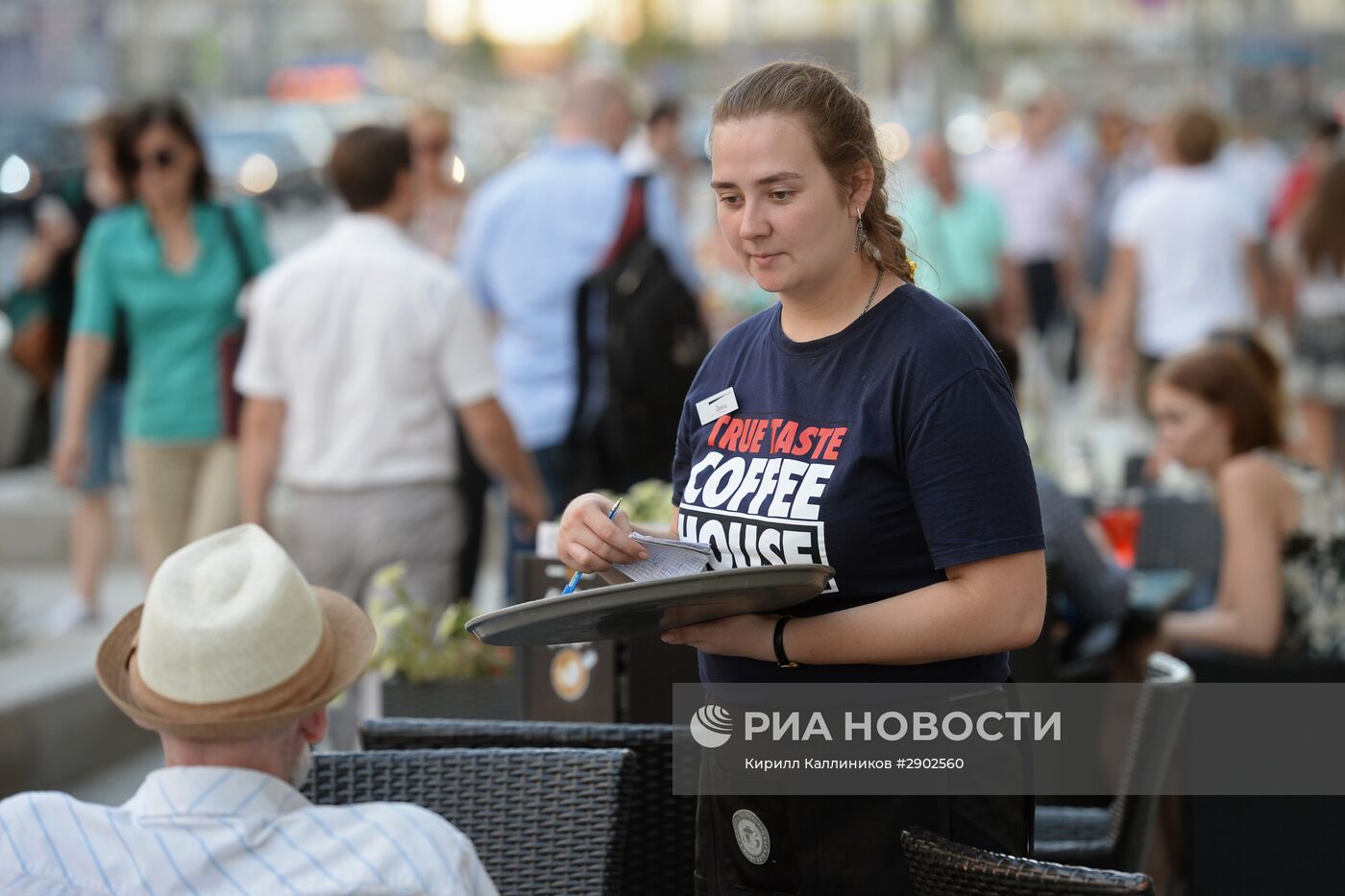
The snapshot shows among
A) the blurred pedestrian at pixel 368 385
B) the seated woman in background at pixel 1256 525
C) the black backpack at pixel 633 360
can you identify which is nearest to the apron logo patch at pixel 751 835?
the seated woman in background at pixel 1256 525

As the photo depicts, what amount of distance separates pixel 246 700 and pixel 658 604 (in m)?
0.60

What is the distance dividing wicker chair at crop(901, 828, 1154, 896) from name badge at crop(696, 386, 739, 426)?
588 mm

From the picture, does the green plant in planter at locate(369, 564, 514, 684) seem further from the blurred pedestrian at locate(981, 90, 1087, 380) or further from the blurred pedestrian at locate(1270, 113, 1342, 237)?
the blurred pedestrian at locate(981, 90, 1087, 380)

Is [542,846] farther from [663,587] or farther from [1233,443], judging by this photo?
[1233,443]

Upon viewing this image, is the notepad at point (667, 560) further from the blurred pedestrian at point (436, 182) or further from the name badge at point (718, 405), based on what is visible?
the blurred pedestrian at point (436, 182)

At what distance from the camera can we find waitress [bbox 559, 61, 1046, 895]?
6.83ft

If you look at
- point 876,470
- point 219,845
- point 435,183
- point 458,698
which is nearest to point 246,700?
point 219,845

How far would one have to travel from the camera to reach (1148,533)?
5.58 metres

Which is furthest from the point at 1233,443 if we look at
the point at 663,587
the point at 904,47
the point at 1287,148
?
the point at 904,47

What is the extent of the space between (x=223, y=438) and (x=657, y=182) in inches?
69.4

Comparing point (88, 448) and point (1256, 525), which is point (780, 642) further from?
point (88, 448)

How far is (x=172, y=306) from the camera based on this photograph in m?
6.07

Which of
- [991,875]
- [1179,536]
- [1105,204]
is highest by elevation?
[1105,204]

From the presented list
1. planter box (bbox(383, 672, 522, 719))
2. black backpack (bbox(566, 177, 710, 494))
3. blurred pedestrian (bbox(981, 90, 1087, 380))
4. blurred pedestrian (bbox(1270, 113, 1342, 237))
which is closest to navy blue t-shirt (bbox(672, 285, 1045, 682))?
planter box (bbox(383, 672, 522, 719))
